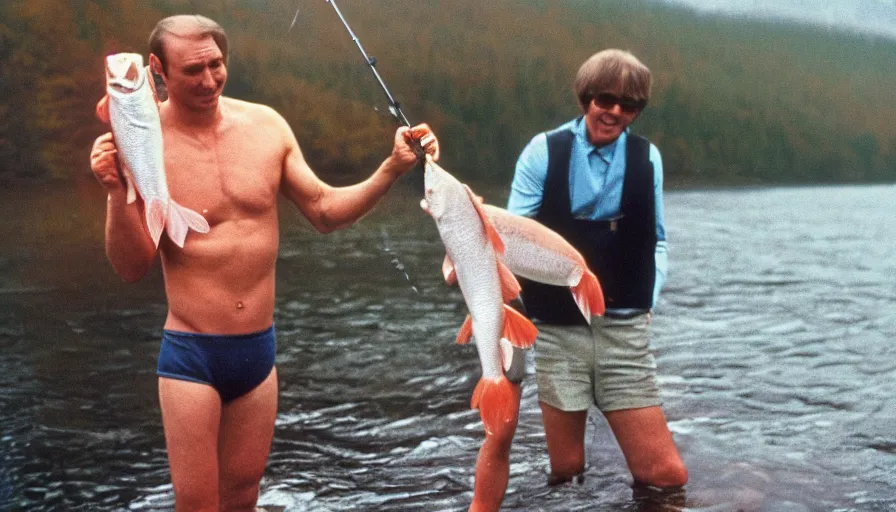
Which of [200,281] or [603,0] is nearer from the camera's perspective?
[200,281]

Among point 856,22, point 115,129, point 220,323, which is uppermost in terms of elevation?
point 856,22

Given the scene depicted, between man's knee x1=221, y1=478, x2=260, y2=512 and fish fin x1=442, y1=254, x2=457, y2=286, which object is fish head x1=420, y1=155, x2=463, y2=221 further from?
man's knee x1=221, y1=478, x2=260, y2=512

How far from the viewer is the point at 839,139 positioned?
19.7 metres

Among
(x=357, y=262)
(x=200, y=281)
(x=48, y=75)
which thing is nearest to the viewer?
(x=200, y=281)

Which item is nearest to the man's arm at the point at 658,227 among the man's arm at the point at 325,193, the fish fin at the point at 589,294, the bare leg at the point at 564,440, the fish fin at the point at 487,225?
the bare leg at the point at 564,440

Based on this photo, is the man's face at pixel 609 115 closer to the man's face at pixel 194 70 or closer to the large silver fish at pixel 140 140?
the man's face at pixel 194 70

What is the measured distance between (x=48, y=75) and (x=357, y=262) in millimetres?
6127

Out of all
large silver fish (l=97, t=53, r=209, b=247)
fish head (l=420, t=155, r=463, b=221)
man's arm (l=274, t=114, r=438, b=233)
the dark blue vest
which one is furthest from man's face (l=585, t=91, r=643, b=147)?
large silver fish (l=97, t=53, r=209, b=247)

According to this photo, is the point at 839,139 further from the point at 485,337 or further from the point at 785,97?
the point at 485,337

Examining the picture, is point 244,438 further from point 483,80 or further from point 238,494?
point 483,80

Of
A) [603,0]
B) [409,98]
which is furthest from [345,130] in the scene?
[603,0]

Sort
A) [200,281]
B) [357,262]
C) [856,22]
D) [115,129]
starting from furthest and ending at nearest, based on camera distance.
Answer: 1. [856,22]
2. [357,262]
3. [200,281]
4. [115,129]

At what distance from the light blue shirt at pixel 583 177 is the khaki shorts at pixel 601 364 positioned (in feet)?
1.39

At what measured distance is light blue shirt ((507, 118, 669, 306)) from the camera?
397cm
